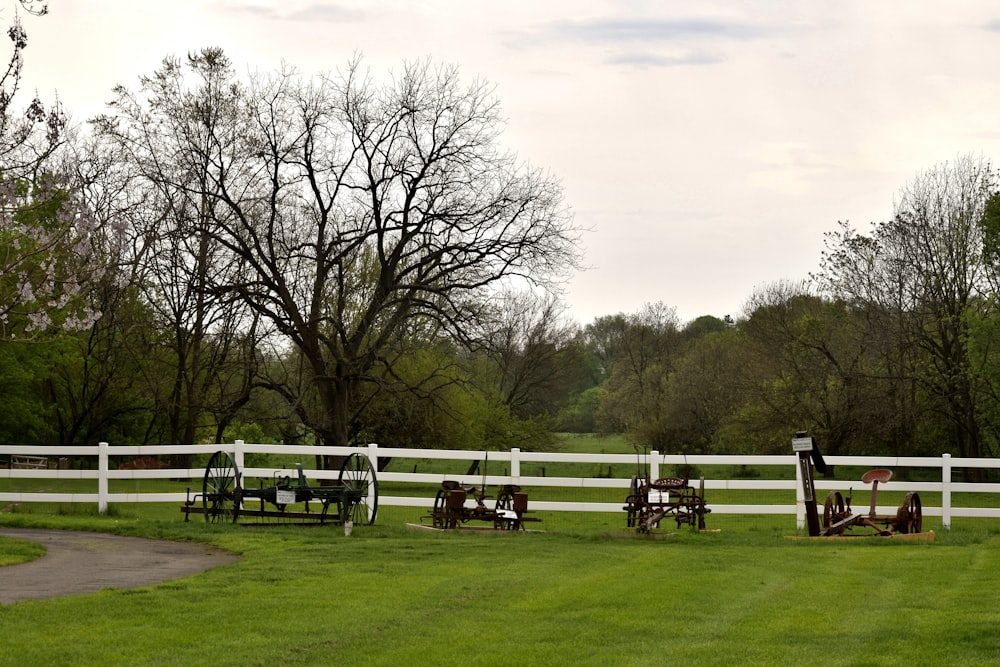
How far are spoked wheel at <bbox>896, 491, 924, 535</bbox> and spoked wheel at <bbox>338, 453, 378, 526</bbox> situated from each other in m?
7.20

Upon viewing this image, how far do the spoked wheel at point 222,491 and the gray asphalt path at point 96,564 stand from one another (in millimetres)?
1683

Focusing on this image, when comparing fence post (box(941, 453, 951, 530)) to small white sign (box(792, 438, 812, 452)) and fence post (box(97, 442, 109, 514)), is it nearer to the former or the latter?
small white sign (box(792, 438, 812, 452))

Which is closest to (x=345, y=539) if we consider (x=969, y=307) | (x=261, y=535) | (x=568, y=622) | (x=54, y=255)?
(x=261, y=535)

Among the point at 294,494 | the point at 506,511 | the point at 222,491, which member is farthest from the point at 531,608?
the point at 222,491

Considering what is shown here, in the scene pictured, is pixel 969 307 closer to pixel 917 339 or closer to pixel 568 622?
pixel 917 339

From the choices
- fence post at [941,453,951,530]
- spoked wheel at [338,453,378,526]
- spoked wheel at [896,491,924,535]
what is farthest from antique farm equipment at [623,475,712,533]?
fence post at [941,453,951,530]

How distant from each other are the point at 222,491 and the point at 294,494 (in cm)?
173

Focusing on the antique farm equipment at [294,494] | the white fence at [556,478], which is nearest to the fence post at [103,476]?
the white fence at [556,478]

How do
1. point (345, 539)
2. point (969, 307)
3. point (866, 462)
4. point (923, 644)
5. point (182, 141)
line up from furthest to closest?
point (969, 307) < point (182, 141) < point (866, 462) < point (345, 539) < point (923, 644)

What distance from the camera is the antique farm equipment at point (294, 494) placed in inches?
647

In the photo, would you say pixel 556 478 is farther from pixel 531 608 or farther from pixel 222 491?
pixel 531 608

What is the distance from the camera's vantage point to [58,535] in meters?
16.0

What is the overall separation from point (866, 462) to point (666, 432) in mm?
36534

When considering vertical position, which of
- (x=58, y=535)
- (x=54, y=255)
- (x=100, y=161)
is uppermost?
(x=100, y=161)
